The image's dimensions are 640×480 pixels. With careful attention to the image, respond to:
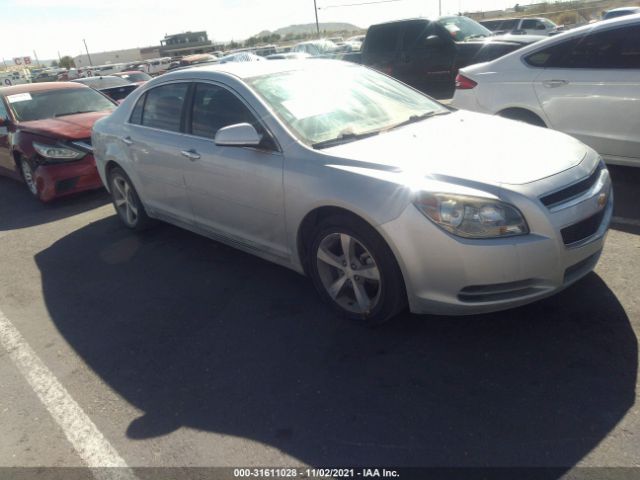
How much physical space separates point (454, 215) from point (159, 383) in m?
1.96

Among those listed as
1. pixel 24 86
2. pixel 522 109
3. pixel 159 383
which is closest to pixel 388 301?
pixel 159 383

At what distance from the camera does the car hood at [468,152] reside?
2934 mm

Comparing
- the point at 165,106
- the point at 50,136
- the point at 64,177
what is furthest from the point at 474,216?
the point at 50,136

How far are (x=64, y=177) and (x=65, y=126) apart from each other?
87 centimetres

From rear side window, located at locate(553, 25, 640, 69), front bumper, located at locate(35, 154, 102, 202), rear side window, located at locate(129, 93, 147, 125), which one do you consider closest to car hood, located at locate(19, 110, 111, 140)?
front bumper, located at locate(35, 154, 102, 202)

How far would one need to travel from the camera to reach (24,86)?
331 inches

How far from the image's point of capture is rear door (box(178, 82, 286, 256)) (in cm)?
362

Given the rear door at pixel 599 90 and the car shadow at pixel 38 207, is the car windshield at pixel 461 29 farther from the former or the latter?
the car shadow at pixel 38 207

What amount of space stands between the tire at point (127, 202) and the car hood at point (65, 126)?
1770 millimetres

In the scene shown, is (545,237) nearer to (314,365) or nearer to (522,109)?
(314,365)

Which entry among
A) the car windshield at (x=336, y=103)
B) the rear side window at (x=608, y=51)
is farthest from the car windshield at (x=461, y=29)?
the car windshield at (x=336, y=103)

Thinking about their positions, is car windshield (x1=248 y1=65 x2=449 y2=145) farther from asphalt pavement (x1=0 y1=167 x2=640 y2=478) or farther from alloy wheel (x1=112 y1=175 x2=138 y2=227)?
alloy wheel (x1=112 y1=175 x2=138 y2=227)

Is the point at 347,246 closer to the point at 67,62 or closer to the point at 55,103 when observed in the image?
the point at 55,103

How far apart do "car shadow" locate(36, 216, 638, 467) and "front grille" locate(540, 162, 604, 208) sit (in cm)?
75
